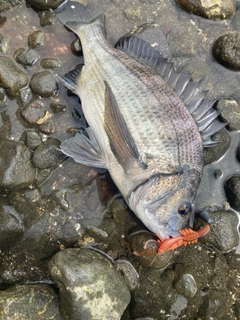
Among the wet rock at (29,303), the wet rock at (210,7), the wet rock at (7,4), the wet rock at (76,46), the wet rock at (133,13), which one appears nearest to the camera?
the wet rock at (29,303)

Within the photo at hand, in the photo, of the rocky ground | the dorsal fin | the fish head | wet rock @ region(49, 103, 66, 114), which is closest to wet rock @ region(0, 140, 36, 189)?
the rocky ground

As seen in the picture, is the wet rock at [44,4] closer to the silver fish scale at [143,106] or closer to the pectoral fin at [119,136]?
the silver fish scale at [143,106]

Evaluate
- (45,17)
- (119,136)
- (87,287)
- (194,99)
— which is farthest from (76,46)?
(87,287)

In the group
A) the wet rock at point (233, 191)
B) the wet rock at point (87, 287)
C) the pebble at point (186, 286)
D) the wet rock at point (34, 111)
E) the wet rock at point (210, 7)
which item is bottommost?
the pebble at point (186, 286)

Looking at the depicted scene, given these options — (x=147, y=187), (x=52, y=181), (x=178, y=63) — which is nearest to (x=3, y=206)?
(x=52, y=181)

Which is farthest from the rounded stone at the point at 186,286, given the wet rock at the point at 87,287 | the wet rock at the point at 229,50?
the wet rock at the point at 229,50

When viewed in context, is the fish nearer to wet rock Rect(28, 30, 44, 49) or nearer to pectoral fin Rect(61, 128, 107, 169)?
pectoral fin Rect(61, 128, 107, 169)
